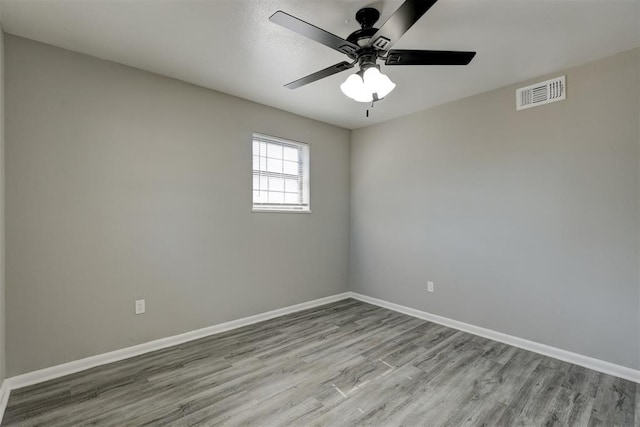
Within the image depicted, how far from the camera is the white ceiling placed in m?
1.89

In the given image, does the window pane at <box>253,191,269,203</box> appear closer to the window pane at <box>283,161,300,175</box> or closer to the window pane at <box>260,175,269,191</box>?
the window pane at <box>260,175,269,191</box>

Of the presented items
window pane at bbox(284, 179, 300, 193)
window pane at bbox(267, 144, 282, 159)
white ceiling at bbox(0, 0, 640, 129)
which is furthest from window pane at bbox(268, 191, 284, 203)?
white ceiling at bbox(0, 0, 640, 129)

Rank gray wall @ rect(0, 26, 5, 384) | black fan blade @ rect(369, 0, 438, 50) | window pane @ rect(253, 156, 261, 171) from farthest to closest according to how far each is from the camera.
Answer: window pane @ rect(253, 156, 261, 171) < gray wall @ rect(0, 26, 5, 384) < black fan blade @ rect(369, 0, 438, 50)

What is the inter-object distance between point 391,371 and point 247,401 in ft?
3.74

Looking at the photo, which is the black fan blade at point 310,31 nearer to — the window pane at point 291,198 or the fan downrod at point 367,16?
the fan downrod at point 367,16

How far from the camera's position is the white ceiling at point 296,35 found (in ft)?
6.19

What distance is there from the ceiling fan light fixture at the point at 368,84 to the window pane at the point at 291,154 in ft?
6.58

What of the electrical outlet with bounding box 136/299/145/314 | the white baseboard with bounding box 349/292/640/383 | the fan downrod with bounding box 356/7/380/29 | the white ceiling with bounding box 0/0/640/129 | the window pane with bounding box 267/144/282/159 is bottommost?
the white baseboard with bounding box 349/292/640/383

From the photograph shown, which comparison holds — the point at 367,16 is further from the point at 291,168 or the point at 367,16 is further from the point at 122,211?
the point at 122,211

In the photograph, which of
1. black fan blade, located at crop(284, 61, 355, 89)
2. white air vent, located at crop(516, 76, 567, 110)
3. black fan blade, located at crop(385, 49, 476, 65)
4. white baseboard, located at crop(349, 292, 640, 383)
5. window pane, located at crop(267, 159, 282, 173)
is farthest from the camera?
window pane, located at crop(267, 159, 282, 173)

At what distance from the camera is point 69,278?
237cm

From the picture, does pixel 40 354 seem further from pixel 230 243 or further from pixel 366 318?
pixel 366 318

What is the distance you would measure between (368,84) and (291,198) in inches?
90.1

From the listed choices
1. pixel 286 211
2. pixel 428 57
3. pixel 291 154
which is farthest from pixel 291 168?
pixel 428 57
